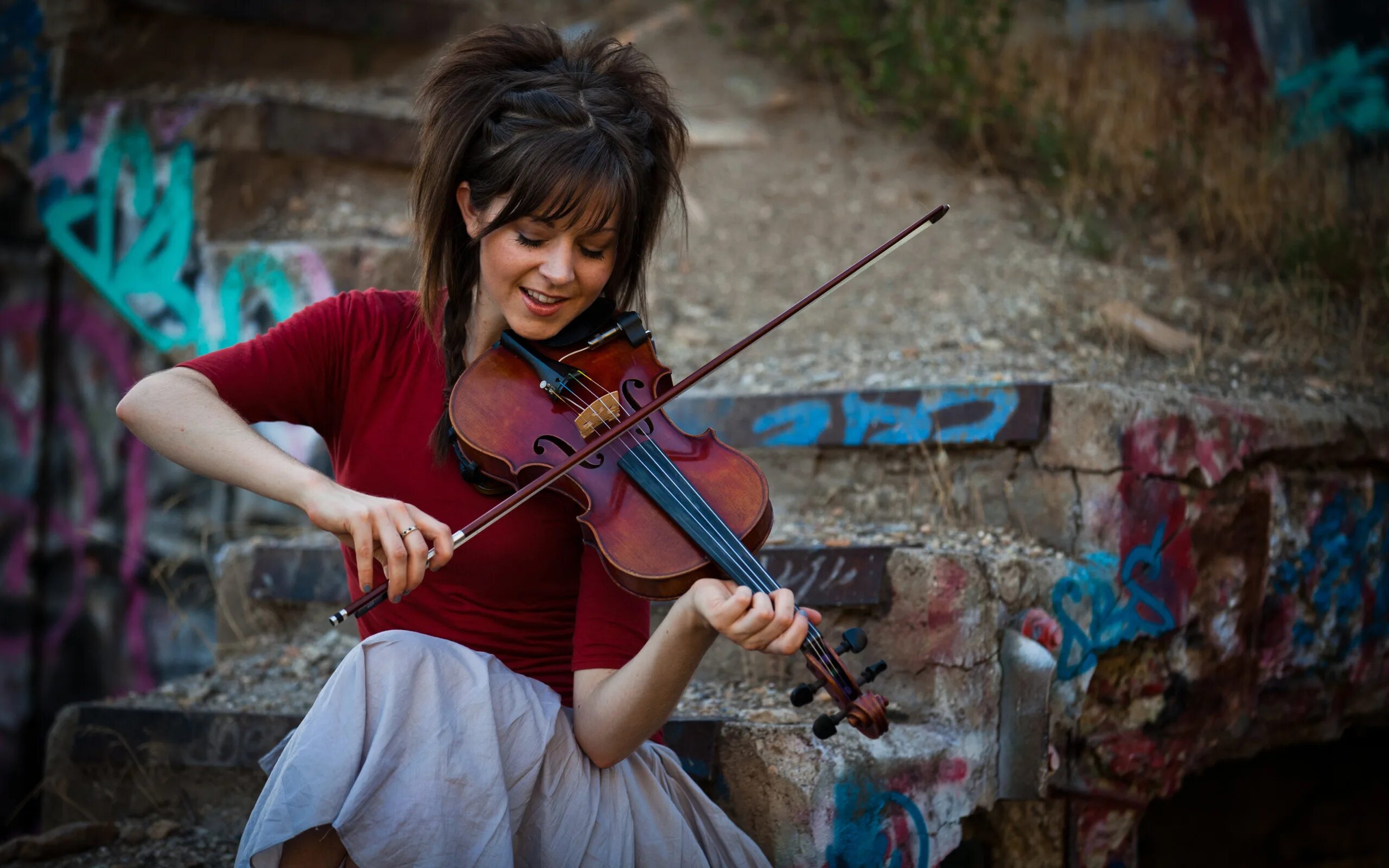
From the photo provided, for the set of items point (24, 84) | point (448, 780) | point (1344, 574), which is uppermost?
point (24, 84)

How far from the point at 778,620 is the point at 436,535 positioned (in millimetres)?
438

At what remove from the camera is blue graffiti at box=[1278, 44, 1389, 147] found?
13.9 feet

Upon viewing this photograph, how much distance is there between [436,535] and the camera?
148 cm

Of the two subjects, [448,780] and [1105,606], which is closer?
[448,780]

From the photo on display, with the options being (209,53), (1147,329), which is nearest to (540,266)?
(1147,329)

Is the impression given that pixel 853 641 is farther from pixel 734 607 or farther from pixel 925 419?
pixel 925 419

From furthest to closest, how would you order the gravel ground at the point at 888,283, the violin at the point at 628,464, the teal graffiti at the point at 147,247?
the teal graffiti at the point at 147,247
the gravel ground at the point at 888,283
the violin at the point at 628,464

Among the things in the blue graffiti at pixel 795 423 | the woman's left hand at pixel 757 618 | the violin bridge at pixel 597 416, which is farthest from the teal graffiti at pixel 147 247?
the woman's left hand at pixel 757 618

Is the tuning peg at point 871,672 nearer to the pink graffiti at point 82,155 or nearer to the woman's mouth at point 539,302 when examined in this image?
the woman's mouth at point 539,302

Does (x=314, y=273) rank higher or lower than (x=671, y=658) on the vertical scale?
higher

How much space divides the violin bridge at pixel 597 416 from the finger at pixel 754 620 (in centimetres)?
41

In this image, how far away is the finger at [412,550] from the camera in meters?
1.46

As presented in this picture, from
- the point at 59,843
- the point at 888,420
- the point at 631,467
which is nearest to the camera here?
the point at 631,467

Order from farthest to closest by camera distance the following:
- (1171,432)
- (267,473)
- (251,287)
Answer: (251,287) < (1171,432) < (267,473)
